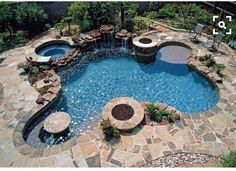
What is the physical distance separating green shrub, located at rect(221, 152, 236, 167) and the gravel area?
0.38 metres

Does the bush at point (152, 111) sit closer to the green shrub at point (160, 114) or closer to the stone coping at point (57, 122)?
the green shrub at point (160, 114)

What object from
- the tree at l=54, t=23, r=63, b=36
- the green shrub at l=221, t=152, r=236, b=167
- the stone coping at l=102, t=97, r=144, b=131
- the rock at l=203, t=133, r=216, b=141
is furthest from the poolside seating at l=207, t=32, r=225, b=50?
the tree at l=54, t=23, r=63, b=36

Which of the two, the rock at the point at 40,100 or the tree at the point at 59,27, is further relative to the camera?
the tree at the point at 59,27

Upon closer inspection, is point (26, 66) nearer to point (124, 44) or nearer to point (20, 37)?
point (20, 37)

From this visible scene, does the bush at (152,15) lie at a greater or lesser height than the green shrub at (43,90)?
greater

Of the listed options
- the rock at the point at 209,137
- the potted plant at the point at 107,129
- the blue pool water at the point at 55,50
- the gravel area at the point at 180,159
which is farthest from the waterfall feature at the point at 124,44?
the gravel area at the point at 180,159

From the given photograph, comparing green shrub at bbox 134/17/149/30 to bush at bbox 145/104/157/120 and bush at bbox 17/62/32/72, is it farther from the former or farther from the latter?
bush at bbox 145/104/157/120

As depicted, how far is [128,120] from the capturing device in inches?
413

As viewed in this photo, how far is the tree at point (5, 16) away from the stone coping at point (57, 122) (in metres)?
8.64

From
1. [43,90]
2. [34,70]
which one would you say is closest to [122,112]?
[43,90]

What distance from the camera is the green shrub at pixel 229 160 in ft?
28.8

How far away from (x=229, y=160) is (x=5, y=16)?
14.6m

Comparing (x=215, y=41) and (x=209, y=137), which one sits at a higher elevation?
(x=215, y=41)

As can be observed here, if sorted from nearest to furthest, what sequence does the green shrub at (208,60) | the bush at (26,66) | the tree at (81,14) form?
the green shrub at (208,60), the bush at (26,66), the tree at (81,14)
